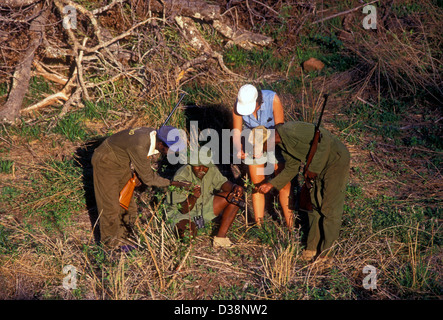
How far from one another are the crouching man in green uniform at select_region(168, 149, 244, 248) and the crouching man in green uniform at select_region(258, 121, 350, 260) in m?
0.58

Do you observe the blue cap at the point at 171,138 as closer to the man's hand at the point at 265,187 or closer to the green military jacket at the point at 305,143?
the man's hand at the point at 265,187

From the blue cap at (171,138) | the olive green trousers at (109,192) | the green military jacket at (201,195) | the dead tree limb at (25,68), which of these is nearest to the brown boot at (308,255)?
the green military jacket at (201,195)

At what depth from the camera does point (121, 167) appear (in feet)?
16.3

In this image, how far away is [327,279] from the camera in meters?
4.48

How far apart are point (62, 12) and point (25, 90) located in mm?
1331

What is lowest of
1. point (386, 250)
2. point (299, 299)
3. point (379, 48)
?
point (299, 299)

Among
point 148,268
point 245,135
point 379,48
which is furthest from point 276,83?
point 148,268

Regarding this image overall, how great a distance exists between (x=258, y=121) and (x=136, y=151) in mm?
1386

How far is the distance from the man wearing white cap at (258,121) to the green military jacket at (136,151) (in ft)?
3.00

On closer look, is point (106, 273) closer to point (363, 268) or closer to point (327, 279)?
point (327, 279)

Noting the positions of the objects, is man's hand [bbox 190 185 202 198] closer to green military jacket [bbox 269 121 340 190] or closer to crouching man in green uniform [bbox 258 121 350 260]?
crouching man in green uniform [bbox 258 121 350 260]

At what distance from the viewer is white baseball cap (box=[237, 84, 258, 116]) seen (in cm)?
496

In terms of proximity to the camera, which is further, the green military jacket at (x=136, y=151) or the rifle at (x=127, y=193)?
the rifle at (x=127, y=193)

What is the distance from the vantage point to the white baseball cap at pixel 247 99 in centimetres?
496
